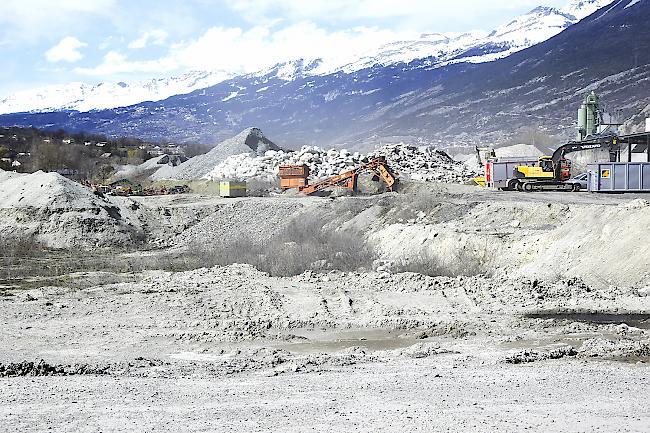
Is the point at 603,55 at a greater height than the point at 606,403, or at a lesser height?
greater

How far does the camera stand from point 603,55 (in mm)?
163375

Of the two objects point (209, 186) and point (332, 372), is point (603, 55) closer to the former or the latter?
point (209, 186)

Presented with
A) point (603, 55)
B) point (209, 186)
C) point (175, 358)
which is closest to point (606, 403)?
A: point (175, 358)

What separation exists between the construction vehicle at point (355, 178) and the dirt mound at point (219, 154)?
13466mm

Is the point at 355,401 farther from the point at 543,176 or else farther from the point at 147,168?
the point at 147,168

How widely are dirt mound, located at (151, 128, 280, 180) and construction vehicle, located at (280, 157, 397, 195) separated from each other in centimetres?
1347

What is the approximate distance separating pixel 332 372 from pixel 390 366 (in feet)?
3.10

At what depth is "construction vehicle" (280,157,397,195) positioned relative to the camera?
37344 mm

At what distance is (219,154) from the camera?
5331 centimetres

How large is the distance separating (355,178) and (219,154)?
1781cm

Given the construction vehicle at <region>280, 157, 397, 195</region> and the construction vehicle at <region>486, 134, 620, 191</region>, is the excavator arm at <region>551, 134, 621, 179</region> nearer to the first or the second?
the construction vehicle at <region>486, 134, 620, 191</region>

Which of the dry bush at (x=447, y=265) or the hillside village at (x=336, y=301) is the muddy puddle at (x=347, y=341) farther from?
Answer: the dry bush at (x=447, y=265)

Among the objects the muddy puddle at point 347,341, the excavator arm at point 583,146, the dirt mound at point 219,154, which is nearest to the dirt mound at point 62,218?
the dirt mound at point 219,154

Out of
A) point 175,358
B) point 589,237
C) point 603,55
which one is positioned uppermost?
point 603,55
